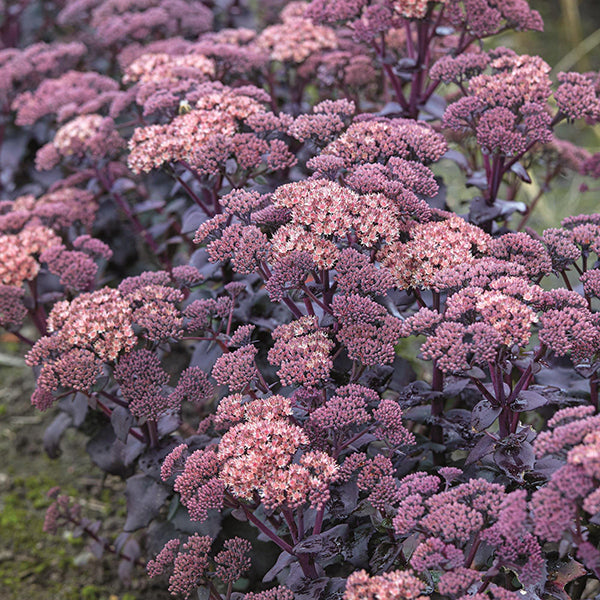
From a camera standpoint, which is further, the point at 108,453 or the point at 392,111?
the point at 392,111

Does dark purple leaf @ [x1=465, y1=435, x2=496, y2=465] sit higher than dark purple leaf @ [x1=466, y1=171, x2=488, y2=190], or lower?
lower

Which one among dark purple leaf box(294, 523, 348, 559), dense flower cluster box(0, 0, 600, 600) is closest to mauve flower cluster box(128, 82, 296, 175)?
dense flower cluster box(0, 0, 600, 600)

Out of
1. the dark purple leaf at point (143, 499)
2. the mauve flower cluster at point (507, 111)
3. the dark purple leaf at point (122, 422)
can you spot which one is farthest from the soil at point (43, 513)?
the mauve flower cluster at point (507, 111)

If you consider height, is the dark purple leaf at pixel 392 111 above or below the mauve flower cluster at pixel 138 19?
below

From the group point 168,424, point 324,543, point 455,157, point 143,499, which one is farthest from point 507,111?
point 143,499

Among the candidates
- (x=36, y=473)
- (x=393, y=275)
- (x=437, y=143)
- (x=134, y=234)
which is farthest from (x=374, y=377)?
(x=36, y=473)

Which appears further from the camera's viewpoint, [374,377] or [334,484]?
[374,377]

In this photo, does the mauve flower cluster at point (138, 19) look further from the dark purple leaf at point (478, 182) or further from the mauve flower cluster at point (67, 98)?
the dark purple leaf at point (478, 182)

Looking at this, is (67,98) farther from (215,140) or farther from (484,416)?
(484,416)

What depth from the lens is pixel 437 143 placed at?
8.20 ft

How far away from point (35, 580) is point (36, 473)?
0.86 m

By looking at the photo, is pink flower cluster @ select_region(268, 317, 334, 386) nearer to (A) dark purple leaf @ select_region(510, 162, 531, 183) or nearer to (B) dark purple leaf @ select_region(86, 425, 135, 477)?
(B) dark purple leaf @ select_region(86, 425, 135, 477)

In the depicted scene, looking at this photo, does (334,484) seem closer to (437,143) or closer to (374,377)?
(374,377)

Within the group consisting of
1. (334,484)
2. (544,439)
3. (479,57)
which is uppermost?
(479,57)
